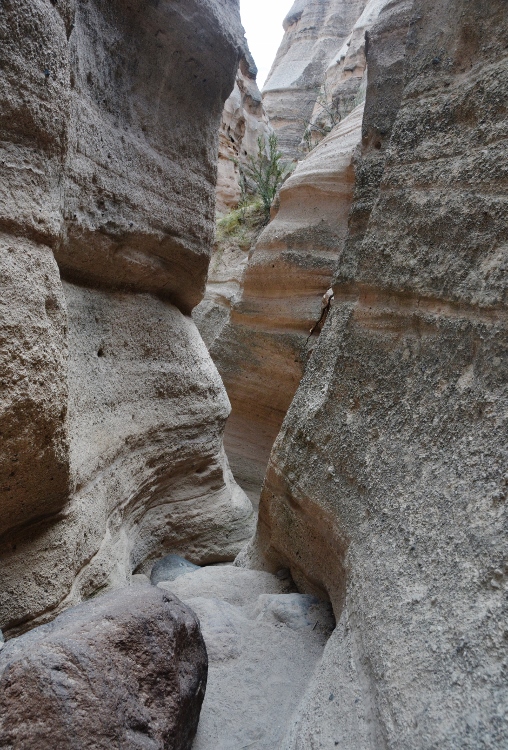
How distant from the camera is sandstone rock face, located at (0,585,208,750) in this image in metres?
1.01

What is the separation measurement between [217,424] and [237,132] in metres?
6.79

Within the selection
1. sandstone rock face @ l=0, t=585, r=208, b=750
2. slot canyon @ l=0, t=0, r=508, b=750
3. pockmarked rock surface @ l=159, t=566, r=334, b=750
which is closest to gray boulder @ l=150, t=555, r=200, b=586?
slot canyon @ l=0, t=0, r=508, b=750

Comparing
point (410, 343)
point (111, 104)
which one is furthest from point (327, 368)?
point (111, 104)

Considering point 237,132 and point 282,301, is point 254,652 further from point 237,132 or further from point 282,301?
point 237,132

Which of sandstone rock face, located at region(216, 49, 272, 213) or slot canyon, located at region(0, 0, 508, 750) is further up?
sandstone rock face, located at region(216, 49, 272, 213)

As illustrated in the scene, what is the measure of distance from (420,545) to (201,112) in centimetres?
250

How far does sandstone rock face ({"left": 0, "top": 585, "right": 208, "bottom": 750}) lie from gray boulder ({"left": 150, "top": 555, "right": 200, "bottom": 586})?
1.40 meters

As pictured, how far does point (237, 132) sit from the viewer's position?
8.74 m

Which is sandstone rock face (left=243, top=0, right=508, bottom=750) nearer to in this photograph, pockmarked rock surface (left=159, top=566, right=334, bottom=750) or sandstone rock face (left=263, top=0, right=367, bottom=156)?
pockmarked rock surface (left=159, top=566, right=334, bottom=750)

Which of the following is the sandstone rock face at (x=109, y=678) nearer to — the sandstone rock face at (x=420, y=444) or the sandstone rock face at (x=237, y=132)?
the sandstone rock face at (x=420, y=444)

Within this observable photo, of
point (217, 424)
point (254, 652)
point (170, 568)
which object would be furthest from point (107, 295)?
point (254, 652)

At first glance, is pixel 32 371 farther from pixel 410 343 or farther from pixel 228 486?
pixel 228 486

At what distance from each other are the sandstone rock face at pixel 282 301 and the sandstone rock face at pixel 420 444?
7.45 ft

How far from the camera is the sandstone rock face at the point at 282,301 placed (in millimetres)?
4512
